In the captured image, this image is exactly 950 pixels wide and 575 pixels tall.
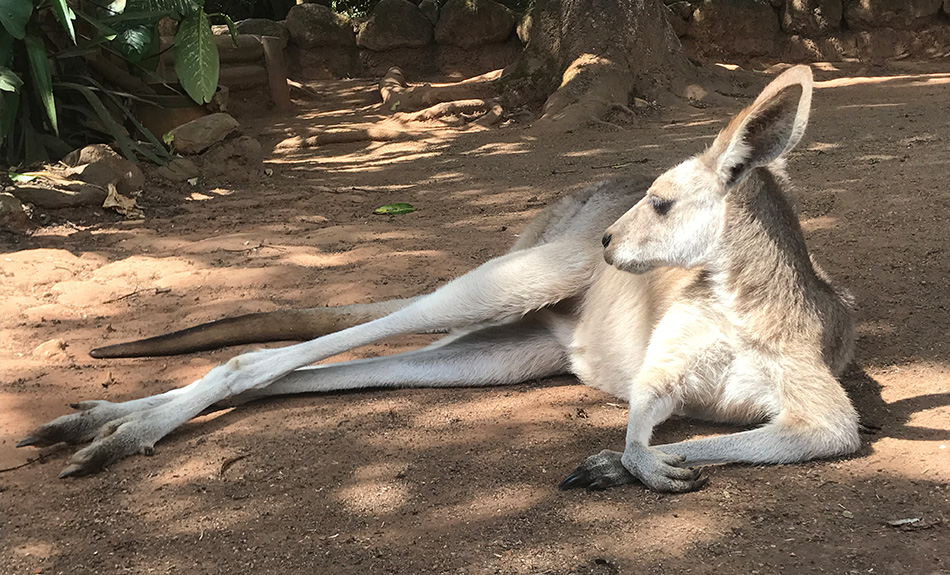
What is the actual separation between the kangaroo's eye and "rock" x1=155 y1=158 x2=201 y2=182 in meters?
4.07

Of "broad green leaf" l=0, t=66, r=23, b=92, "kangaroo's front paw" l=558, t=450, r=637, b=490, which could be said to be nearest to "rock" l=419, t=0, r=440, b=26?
Answer: "broad green leaf" l=0, t=66, r=23, b=92

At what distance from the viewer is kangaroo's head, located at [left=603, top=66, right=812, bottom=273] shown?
233 cm

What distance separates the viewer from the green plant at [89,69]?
516 centimetres

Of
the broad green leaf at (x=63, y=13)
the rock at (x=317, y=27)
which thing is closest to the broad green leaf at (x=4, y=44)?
the broad green leaf at (x=63, y=13)

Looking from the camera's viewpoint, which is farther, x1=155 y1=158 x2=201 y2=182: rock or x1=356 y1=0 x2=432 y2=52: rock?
x1=356 y1=0 x2=432 y2=52: rock

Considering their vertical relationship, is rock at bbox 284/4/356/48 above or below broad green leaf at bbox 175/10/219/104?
above

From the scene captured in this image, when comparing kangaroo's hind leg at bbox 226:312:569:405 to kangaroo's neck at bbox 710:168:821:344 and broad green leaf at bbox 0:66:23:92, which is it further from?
broad green leaf at bbox 0:66:23:92

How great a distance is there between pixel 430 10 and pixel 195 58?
17.9 ft

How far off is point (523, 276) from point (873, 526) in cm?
136

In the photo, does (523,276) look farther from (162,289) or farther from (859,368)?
(162,289)

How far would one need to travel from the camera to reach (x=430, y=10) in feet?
34.1

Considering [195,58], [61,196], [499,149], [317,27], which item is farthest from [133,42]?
[317,27]

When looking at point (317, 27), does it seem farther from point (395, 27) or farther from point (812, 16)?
point (812, 16)

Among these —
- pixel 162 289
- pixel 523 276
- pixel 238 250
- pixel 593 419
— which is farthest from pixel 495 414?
pixel 238 250
